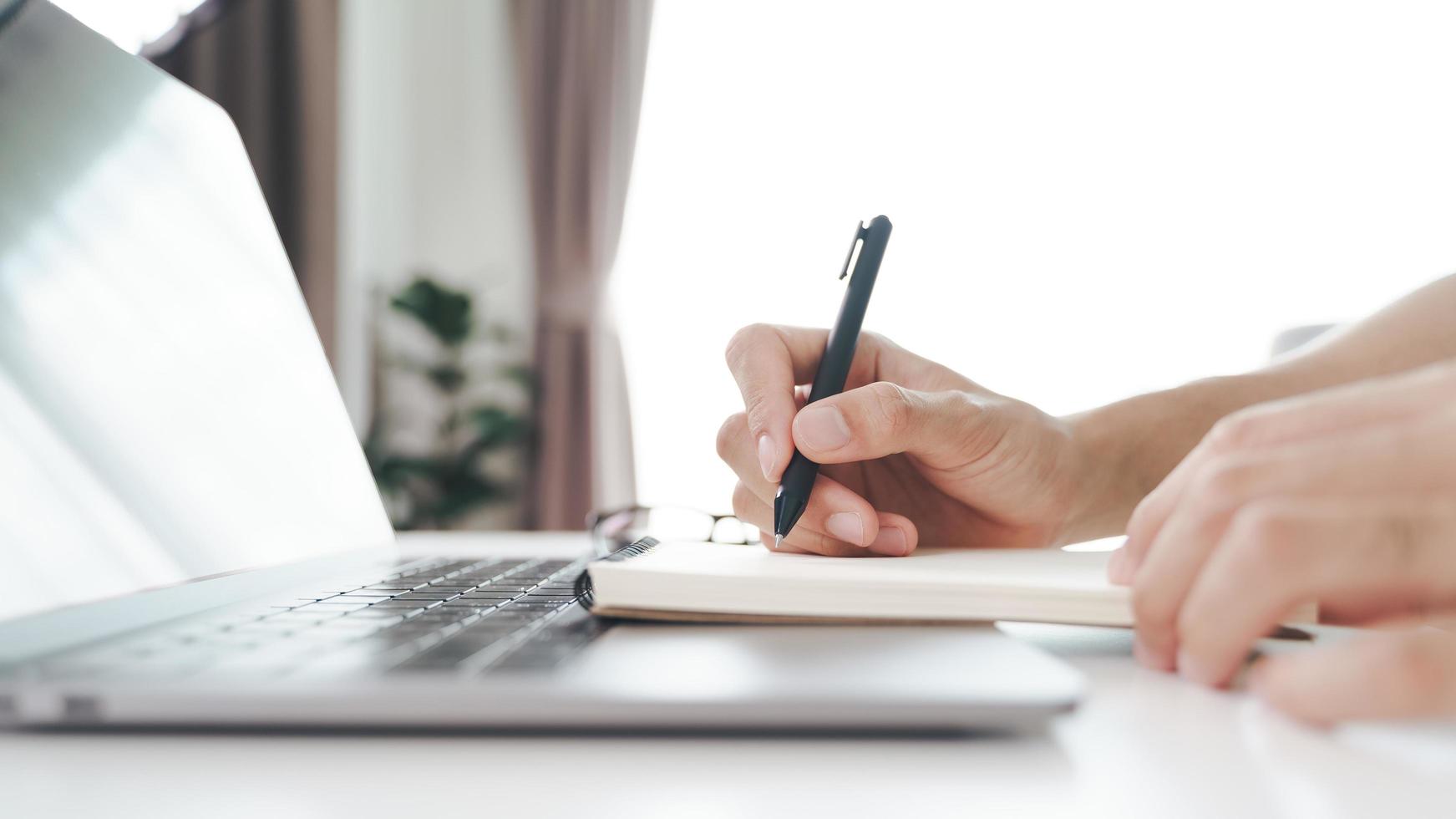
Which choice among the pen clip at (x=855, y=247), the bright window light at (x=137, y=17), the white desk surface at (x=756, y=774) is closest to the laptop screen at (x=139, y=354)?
the white desk surface at (x=756, y=774)

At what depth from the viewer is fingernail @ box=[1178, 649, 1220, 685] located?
33 cm

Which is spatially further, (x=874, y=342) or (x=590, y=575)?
(x=874, y=342)

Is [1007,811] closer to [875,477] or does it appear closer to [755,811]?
[755,811]

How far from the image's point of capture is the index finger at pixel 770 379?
2.15 ft

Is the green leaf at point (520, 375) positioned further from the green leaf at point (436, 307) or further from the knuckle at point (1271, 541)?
the knuckle at point (1271, 541)

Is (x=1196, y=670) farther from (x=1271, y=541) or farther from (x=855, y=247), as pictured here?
(x=855, y=247)

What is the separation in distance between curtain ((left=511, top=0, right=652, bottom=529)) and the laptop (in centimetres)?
231

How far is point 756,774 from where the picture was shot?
0.79ft

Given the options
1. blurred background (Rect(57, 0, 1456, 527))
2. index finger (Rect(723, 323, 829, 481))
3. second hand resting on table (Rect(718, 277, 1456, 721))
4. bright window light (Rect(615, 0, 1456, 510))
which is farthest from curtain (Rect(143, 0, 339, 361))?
second hand resting on table (Rect(718, 277, 1456, 721))

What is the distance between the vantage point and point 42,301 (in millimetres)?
454

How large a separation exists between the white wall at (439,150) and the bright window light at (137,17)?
0.68m

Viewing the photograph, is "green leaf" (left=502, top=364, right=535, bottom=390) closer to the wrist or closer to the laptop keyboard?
the wrist

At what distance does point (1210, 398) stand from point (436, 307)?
254 centimetres

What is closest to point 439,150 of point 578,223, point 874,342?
point 578,223
